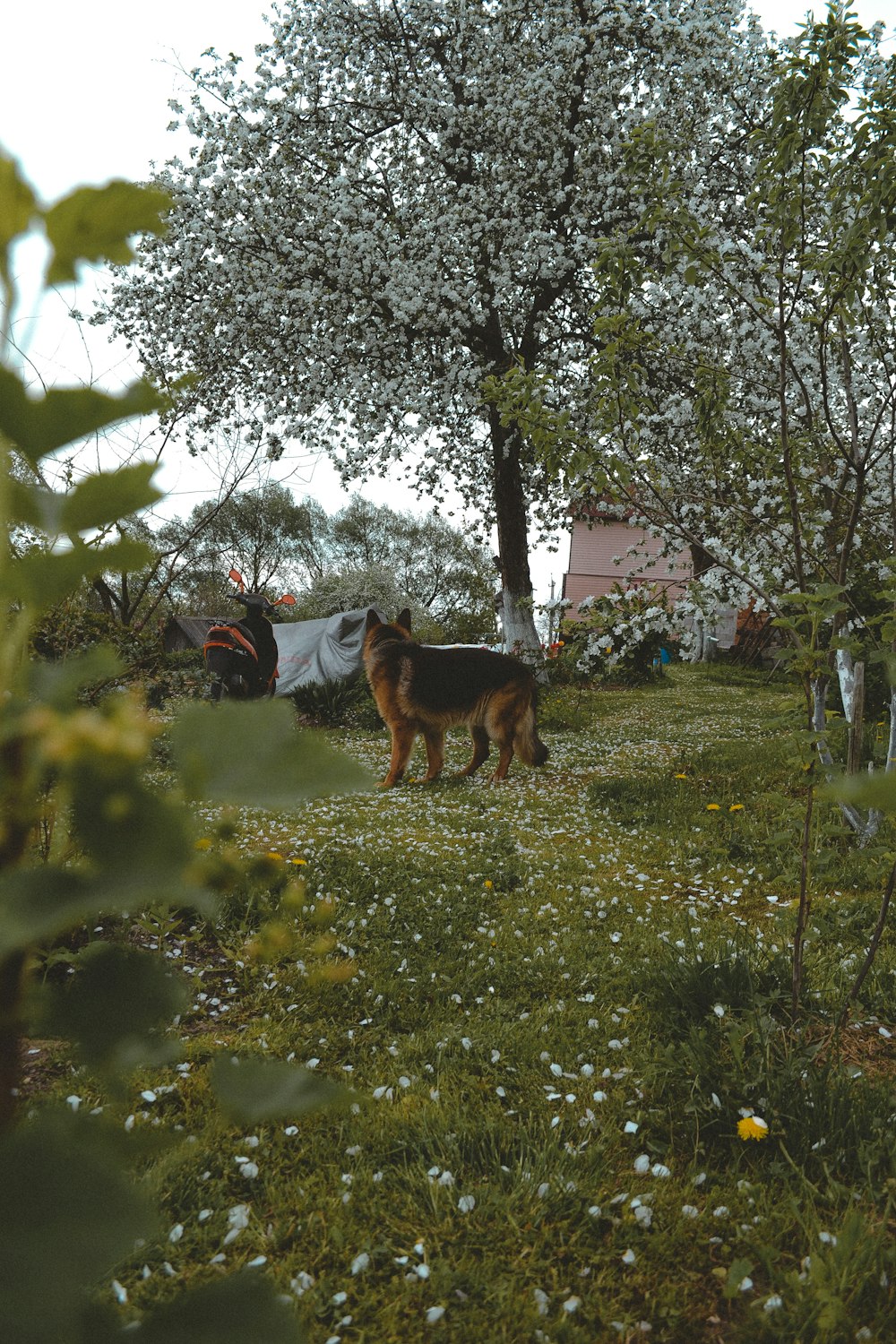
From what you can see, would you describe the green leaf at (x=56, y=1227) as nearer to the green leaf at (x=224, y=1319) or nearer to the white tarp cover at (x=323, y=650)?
the green leaf at (x=224, y=1319)

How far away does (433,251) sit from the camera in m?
10.6

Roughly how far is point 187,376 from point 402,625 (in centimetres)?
723

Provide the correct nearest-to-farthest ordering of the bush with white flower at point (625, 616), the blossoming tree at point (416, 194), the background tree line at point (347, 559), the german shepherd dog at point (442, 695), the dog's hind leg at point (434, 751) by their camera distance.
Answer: the bush with white flower at point (625, 616)
the german shepherd dog at point (442, 695)
the dog's hind leg at point (434, 751)
the blossoming tree at point (416, 194)
the background tree line at point (347, 559)

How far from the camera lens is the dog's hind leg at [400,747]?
23.0ft

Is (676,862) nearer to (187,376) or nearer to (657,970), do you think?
(657,970)

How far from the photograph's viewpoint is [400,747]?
710 centimetres

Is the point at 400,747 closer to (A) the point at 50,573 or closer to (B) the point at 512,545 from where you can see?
(B) the point at 512,545

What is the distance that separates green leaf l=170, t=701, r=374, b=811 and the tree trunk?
1215 centimetres

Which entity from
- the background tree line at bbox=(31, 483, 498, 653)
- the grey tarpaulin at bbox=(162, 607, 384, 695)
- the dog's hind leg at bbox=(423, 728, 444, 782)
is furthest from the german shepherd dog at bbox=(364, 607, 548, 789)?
the background tree line at bbox=(31, 483, 498, 653)

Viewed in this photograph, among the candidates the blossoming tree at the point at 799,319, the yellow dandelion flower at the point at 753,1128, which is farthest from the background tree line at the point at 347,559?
the yellow dandelion flower at the point at 753,1128

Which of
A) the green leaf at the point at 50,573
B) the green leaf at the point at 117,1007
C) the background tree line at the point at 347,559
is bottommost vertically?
the green leaf at the point at 117,1007

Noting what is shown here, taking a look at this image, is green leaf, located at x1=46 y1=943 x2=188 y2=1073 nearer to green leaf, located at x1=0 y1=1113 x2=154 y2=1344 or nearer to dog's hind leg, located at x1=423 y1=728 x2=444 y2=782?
green leaf, located at x1=0 y1=1113 x2=154 y2=1344

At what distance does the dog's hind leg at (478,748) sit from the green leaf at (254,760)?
7.25 m

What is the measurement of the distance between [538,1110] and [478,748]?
17.9 feet
